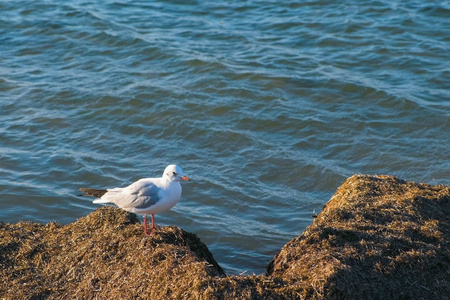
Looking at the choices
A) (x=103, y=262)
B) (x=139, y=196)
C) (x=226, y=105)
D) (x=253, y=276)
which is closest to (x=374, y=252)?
(x=253, y=276)

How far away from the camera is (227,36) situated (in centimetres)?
1402

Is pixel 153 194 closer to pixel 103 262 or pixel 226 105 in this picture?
pixel 103 262

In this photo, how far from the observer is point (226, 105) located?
1124 centimetres

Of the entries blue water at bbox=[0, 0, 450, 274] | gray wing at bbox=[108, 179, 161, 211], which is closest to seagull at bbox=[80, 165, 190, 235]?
gray wing at bbox=[108, 179, 161, 211]

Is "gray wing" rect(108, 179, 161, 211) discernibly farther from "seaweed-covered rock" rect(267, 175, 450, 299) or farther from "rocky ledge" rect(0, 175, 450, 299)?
"seaweed-covered rock" rect(267, 175, 450, 299)

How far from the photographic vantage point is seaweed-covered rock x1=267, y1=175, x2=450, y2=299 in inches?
196

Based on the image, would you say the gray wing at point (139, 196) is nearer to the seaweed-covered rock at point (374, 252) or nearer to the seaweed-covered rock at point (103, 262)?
the seaweed-covered rock at point (103, 262)

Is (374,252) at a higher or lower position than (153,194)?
lower

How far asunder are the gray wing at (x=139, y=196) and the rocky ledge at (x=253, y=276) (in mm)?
207

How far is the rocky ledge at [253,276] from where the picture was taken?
492cm

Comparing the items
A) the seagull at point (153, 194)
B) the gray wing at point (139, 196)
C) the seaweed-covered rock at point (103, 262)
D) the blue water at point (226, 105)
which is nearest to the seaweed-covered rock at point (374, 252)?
the seaweed-covered rock at point (103, 262)

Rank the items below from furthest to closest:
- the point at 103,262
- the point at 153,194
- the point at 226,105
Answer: the point at 226,105 < the point at 153,194 < the point at 103,262

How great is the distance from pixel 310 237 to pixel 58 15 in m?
11.9

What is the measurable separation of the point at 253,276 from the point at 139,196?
4.91 ft
